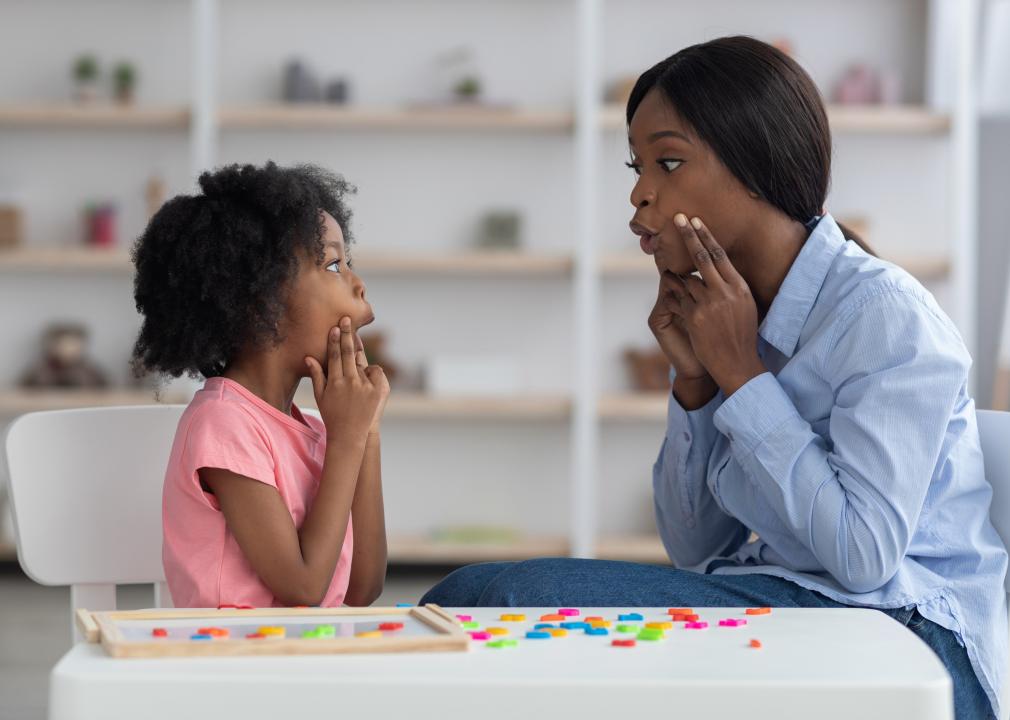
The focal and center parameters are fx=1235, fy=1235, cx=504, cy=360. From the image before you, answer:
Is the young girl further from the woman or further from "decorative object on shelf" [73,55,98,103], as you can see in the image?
"decorative object on shelf" [73,55,98,103]

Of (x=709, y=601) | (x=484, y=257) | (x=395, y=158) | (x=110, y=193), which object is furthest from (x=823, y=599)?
(x=110, y=193)

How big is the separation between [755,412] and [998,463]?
31cm

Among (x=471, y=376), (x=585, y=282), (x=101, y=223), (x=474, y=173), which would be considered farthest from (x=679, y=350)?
(x=101, y=223)

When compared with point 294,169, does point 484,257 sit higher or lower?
lower

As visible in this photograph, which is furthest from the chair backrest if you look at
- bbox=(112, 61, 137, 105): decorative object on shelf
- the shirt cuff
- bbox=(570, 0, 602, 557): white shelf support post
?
bbox=(112, 61, 137, 105): decorative object on shelf

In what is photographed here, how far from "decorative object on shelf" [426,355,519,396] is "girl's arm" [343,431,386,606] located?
274cm

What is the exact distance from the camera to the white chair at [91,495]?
4.63 ft

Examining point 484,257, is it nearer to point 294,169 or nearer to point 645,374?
point 645,374

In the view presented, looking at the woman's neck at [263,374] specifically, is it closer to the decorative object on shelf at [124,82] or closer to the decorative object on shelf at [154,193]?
the decorative object on shelf at [154,193]

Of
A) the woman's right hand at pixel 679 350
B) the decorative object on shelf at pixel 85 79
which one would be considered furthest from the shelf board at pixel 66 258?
the woman's right hand at pixel 679 350

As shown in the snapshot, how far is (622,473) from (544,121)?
4.21 ft

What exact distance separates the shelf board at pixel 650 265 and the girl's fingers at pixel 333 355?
110 inches

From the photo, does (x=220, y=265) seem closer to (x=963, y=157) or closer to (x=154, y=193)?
(x=154, y=193)

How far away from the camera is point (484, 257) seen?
13.8 feet
